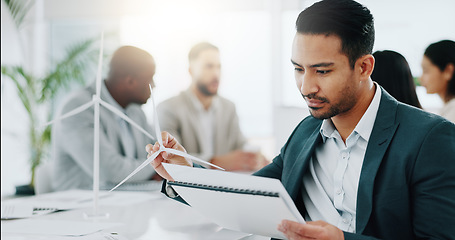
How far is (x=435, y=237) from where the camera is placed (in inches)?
52.7

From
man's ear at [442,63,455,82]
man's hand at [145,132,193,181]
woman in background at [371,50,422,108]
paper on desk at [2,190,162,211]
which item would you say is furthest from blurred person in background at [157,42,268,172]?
man's hand at [145,132,193,181]

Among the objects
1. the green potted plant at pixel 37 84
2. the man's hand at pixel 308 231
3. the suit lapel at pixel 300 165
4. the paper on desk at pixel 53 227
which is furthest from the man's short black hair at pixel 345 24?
the green potted plant at pixel 37 84

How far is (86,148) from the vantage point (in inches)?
122

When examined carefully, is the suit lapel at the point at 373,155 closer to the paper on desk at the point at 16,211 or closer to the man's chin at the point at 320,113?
the man's chin at the point at 320,113

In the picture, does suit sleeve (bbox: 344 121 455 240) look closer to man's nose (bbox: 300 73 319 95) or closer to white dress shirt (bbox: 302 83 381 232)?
white dress shirt (bbox: 302 83 381 232)

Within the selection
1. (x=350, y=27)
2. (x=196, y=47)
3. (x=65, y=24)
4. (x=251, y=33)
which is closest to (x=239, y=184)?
(x=350, y=27)

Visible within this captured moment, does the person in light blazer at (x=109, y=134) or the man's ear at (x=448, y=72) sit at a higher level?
the man's ear at (x=448, y=72)

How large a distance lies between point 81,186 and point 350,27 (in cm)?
220

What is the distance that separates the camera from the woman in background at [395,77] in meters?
2.21

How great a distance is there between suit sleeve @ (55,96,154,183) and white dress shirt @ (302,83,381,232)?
65.0 inches

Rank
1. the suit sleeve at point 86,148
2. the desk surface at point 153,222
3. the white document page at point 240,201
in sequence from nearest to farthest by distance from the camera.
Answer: the white document page at point 240,201 < the desk surface at point 153,222 < the suit sleeve at point 86,148

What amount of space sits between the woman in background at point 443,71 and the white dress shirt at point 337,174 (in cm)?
177

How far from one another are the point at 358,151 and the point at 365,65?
0.89ft

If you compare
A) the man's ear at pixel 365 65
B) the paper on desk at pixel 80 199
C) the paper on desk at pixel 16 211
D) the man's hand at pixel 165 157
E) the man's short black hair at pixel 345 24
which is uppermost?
the man's short black hair at pixel 345 24
